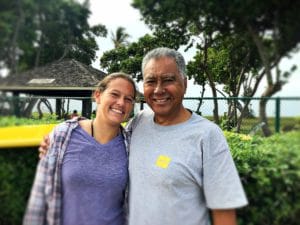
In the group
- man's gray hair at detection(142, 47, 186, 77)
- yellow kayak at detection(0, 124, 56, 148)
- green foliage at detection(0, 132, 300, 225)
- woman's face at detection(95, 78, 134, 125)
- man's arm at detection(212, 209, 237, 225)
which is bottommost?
man's arm at detection(212, 209, 237, 225)

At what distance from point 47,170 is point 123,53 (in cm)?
62

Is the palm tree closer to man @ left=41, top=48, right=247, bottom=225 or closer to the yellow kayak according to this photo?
man @ left=41, top=48, right=247, bottom=225

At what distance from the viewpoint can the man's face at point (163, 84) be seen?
206cm

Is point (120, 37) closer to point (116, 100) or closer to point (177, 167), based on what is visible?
point (116, 100)

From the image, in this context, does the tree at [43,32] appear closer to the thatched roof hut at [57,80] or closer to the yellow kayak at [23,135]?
the thatched roof hut at [57,80]

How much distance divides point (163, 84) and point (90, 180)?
546 mm

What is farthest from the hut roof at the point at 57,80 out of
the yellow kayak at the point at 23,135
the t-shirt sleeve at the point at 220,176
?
the t-shirt sleeve at the point at 220,176

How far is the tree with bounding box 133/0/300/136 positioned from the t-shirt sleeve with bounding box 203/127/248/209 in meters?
0.21

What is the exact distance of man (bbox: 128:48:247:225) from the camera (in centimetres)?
206

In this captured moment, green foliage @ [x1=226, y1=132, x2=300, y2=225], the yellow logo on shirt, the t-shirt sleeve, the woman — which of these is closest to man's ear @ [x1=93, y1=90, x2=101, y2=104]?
the woman

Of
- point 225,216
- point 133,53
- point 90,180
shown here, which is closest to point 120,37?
point 133,53

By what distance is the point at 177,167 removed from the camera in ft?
6.89

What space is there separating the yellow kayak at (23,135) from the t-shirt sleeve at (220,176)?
2.42 feet

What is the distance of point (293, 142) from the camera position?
78.7 inches
